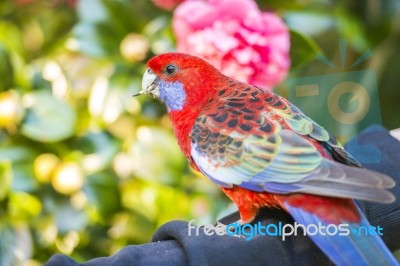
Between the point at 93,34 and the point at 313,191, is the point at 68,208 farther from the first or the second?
the point at 313,191

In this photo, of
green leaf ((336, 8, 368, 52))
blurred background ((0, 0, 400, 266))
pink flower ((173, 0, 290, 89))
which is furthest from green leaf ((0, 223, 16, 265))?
green leaf ((336, 8, 368, 52))

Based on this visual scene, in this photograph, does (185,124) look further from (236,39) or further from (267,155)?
(236,39)

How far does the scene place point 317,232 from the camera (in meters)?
0.44

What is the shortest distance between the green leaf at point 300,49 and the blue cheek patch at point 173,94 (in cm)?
42

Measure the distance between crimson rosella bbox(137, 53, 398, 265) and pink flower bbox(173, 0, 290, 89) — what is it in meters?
0.19

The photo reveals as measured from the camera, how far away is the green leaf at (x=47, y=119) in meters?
0.91

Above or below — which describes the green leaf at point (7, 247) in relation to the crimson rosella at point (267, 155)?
below

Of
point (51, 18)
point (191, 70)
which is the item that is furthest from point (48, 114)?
point (191, 70)

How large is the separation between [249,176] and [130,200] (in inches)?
19.8

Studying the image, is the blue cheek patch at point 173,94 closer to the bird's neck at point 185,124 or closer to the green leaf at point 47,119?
the bird's neck at point 185,124

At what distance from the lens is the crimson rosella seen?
17.0 inches

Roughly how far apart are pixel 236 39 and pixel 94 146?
0.32 m

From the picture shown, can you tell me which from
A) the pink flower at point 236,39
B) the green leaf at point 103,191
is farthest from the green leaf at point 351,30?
the green leaf at point 103,191

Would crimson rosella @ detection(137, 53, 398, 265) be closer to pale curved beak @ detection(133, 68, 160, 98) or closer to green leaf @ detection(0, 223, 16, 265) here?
pale curved beak @ detection(133, 68, 160, 98)
